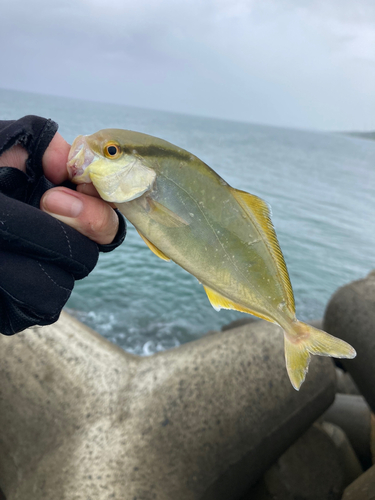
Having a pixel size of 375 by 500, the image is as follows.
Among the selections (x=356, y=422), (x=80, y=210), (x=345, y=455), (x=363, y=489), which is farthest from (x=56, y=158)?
(x=356, y=422)

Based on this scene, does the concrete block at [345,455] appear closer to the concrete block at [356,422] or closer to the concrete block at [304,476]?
the concrete block at [356,422]

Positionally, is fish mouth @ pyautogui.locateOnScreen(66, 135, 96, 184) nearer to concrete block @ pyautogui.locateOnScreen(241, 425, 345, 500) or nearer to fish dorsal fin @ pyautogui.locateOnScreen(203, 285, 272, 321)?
fish dorsal fin @ pyautogui.locateOnScreen(203, 285, 272, 321)

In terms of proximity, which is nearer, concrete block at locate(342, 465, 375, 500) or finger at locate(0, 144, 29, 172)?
finger at locate(0, 144, 29, 172)

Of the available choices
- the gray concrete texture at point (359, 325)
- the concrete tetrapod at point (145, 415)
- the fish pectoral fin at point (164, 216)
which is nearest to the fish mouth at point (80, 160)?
the fish pectoral fin at point (164, 216)

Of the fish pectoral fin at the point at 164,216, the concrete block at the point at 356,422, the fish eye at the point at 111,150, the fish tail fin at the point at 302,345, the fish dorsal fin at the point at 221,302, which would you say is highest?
the fish eye at the point at 111,150

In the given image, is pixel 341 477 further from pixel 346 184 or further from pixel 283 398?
pixel 346 184

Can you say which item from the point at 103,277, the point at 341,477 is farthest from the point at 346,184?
the point at 341,477

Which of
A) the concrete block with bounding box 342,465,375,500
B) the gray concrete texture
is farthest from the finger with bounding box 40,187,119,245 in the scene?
the gray concrete texture

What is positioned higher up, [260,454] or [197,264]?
[197,264]
